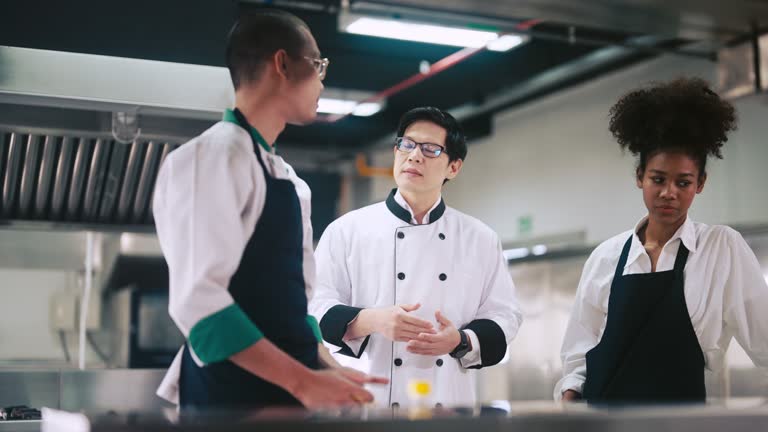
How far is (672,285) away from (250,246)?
1.22m

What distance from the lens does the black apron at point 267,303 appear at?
1.62m

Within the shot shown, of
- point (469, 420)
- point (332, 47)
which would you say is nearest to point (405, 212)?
point (469, 420)

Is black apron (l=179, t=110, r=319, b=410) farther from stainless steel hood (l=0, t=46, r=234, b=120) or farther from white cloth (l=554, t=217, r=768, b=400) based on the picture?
stainless steel hood (l=0, t=46, r=234, b=120)

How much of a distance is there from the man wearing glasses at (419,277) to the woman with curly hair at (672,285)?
0.94ft

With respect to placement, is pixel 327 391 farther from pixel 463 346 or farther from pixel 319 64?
pixel 463 346

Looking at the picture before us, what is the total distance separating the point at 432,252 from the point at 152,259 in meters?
3.30

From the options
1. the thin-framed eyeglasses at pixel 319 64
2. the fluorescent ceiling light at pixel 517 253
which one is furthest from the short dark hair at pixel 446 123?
the fluorescent ceiling light at pixel 517 253

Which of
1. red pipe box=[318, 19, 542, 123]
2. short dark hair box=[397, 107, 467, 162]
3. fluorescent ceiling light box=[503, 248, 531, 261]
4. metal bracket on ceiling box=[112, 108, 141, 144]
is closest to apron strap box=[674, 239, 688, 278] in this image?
short dark hair box=[397, 107, 467, 162]

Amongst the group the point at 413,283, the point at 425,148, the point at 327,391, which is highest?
the point at 425,148

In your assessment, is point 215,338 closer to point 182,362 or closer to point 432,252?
point 182,362

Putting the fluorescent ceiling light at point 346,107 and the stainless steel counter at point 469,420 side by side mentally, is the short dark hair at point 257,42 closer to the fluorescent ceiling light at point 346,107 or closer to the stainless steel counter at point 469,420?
the stainless steel counter at point 469,420

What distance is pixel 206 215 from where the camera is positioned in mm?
1534

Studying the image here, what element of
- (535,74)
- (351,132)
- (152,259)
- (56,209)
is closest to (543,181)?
(535,74)

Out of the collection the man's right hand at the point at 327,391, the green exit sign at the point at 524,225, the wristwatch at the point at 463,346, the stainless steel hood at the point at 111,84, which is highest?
the green exit sign at the point at 524,225
